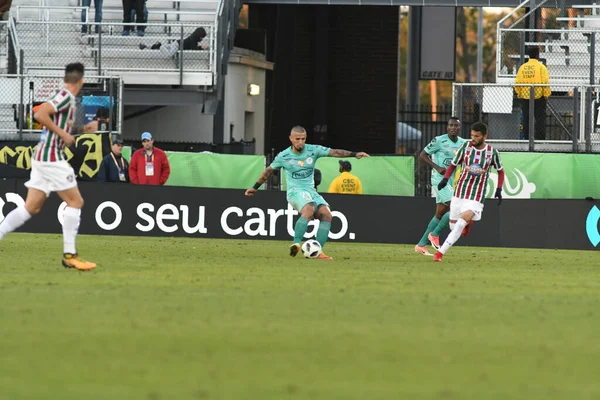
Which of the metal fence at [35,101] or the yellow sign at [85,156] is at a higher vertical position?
the metal fence at [35,101]

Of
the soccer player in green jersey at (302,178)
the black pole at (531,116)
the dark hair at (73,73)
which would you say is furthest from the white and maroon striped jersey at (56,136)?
the black pole at (531,116)

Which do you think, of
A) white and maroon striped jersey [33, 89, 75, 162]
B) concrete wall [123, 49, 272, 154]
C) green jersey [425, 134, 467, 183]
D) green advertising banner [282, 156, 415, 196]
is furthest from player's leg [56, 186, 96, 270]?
concrete wall [123, 49, 272, 154]

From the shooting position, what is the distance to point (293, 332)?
9.12 meters

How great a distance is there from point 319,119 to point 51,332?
30459 millimetres

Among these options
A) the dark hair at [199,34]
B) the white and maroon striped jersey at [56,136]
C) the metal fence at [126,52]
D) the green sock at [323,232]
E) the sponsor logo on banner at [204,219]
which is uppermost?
the dark hair at [199,34]

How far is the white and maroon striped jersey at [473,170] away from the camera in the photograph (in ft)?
56.2

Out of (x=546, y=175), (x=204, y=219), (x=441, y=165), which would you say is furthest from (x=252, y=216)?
(x=546, y=175)

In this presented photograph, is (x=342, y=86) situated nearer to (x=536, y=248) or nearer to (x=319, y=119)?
(x=319, y=119)

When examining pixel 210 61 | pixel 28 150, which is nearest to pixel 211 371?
pixel 28 150

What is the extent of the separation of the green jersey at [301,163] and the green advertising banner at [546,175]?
7.61 metres

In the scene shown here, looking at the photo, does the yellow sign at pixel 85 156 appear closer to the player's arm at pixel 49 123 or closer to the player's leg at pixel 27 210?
the player's leg at pixel 27 210

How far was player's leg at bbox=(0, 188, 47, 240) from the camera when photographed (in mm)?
13578

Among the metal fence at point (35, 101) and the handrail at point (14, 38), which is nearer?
the metal fence at point (35, 101)

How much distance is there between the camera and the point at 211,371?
748 cm
